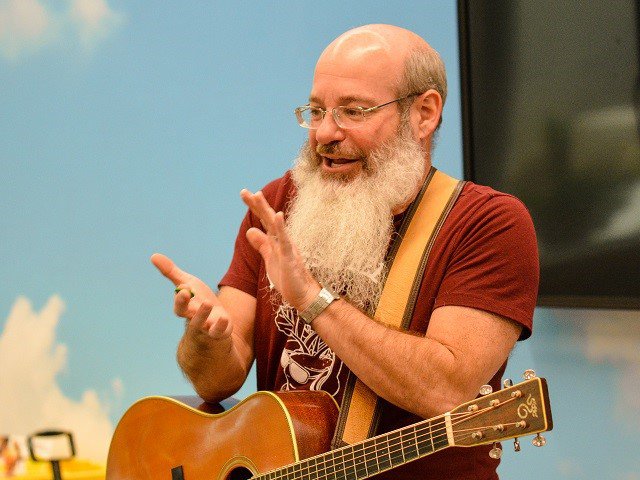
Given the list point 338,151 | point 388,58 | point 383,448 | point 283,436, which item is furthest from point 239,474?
point 388,58

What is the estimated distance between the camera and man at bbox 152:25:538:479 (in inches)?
85.8

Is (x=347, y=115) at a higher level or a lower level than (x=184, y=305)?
higher

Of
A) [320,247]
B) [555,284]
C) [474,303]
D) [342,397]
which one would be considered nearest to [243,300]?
[320,247]

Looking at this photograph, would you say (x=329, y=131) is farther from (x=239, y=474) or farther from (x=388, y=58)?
(x=239, y=474)

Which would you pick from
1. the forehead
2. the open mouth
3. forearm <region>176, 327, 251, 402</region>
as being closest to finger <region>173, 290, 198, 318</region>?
forearm <region>176, 327, 251, 402</region>

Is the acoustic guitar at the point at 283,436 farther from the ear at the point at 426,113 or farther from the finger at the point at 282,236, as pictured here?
the ear at the point at 426,113

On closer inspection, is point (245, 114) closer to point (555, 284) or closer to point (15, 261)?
point (15, 261)

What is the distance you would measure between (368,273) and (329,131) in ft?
1.14

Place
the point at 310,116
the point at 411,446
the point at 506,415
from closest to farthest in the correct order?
the point at 506,415 → the point at 411,446 → the point at 310,116

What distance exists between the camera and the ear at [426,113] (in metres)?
2.58

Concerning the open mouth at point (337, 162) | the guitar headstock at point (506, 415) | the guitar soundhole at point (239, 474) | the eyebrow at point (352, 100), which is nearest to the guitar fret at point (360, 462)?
the guitar headstock at point (506, 415)

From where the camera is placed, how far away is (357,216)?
2451 millimetres

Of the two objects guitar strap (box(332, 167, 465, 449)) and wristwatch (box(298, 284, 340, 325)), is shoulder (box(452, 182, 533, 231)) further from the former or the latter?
wristwatch (box(298, 284, 340, 325))

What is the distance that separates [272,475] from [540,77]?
1.50m
